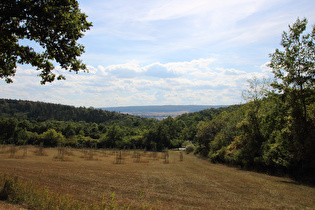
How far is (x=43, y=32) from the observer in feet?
33.9

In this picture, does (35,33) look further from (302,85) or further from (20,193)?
(302,85)

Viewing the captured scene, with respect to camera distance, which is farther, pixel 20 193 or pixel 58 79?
pixel 58 79

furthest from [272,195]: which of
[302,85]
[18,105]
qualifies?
[18,105]

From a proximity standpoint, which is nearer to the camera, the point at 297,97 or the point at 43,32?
the point at 43,32

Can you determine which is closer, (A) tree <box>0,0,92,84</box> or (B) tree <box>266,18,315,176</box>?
(A) tree <box>0,0,92,84</box>

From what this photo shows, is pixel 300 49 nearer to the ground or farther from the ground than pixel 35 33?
farther from the ground

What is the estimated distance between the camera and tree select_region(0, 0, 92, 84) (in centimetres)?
946

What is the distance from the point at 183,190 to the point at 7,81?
43.0 feet

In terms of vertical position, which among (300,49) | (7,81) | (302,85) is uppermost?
(300,49)

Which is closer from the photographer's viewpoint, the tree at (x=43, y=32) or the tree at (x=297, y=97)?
the tree at (x=43, y=32)

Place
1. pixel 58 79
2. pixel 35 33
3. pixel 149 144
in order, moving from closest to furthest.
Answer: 1. pixel 35 33
2. pixel 58 79
3. pixel 149 144

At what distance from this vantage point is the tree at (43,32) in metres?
9.46

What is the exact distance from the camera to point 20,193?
341 inches

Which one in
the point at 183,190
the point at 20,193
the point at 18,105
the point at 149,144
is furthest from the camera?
the point at 18,105
